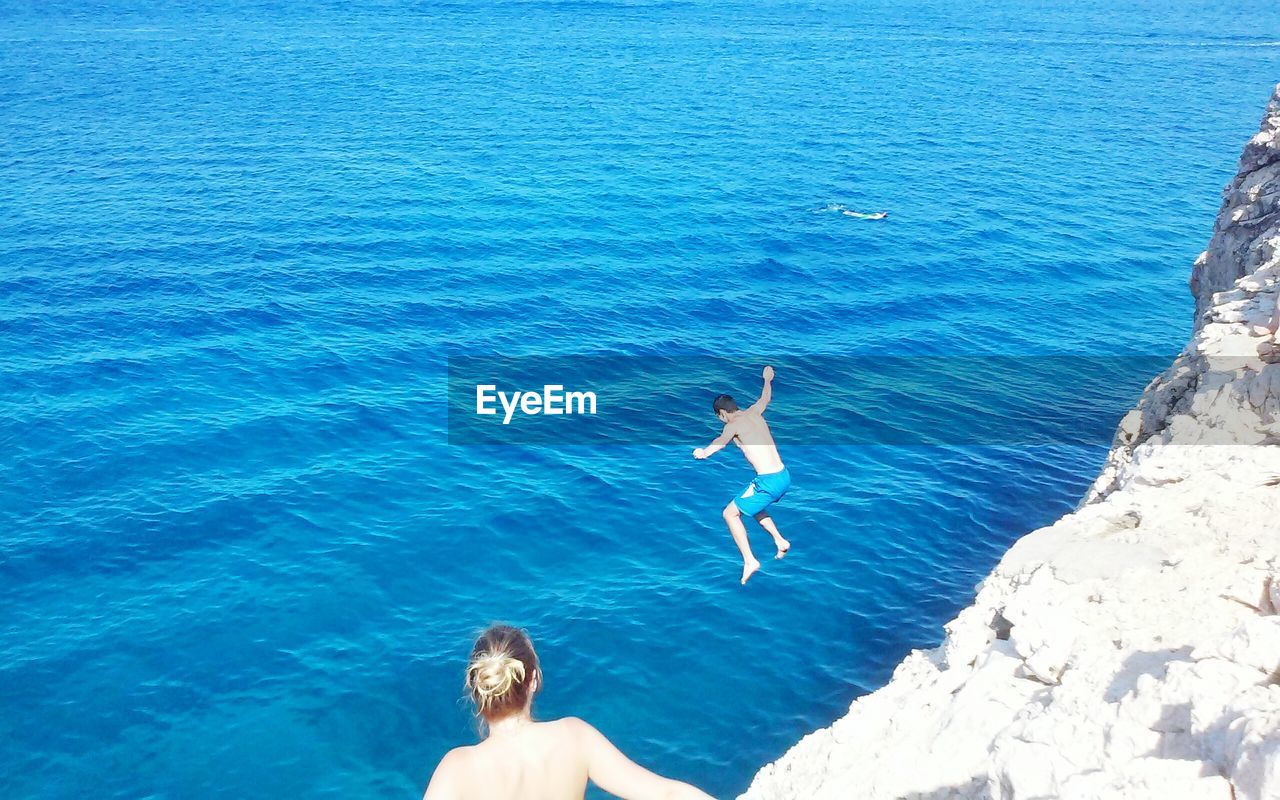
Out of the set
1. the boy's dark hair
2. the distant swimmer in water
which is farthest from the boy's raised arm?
the distant swimmer in water

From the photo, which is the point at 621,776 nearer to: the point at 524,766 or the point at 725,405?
the point at 524,766

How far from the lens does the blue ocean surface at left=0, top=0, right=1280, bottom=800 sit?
2152cm

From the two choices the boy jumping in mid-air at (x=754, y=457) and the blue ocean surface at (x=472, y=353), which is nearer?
the boy jumping in mid-air at (x=754, y=457)

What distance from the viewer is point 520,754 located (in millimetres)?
6242

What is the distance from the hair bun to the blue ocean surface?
47.2ft

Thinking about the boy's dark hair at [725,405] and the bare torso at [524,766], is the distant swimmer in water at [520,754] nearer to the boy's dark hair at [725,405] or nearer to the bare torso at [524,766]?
the bare torso at [524,766]

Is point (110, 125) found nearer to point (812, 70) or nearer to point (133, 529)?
point (133, 529)

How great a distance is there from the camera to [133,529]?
86.0 ft

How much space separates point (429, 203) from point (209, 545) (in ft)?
91.2

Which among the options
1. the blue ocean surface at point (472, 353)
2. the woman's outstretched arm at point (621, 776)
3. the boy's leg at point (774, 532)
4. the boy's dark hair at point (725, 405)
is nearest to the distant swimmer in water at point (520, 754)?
the woman's outstretched arm at point (621, 776)

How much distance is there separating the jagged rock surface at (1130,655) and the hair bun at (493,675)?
4539 mm

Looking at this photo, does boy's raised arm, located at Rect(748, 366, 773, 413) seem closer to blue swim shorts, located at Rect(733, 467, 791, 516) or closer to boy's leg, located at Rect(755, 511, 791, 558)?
blue swim shorts, located at Rect(733, 467, 791, 516)

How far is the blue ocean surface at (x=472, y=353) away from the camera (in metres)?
21.5

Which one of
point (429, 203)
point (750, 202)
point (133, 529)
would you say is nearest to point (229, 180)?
point (429, 203)
